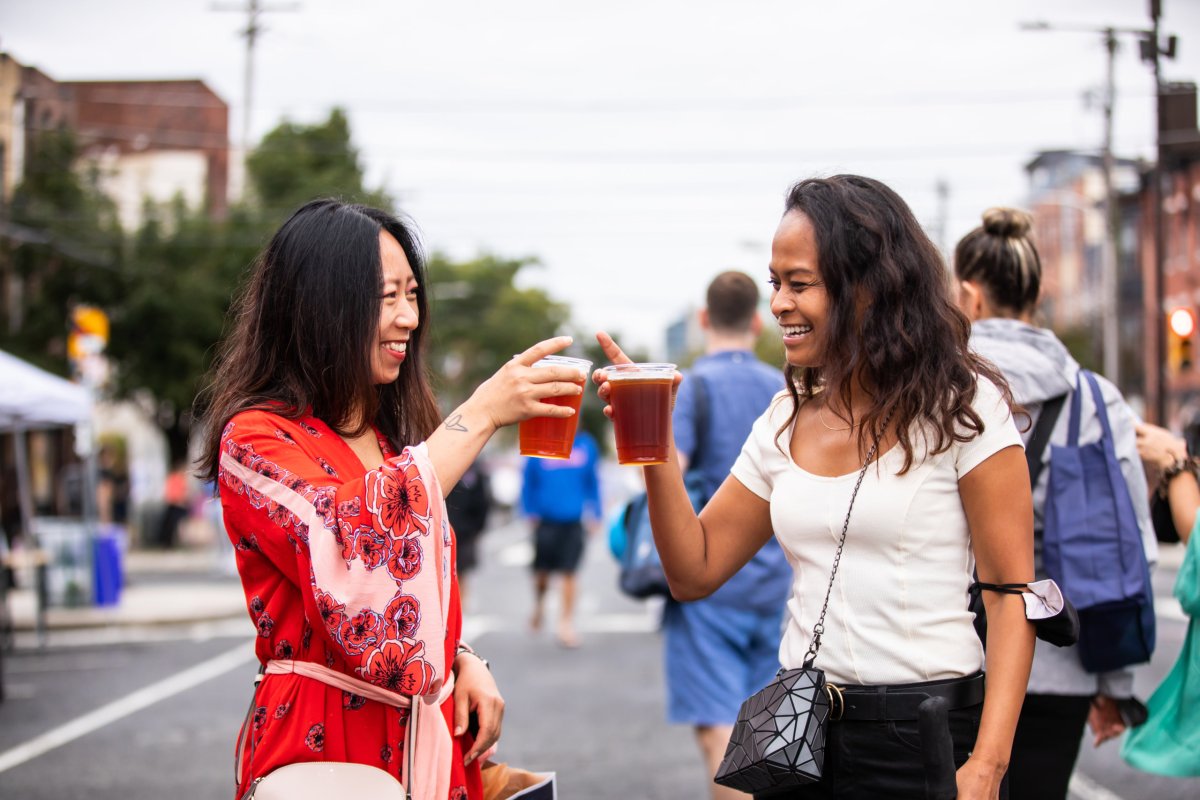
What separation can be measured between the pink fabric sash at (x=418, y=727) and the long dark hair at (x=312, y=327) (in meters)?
0.47

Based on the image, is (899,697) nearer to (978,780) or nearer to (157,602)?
(978,780)

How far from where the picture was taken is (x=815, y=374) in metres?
2.87

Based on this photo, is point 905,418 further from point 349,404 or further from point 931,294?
point 349,404

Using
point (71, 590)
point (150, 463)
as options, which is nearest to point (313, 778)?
point (71, 590)

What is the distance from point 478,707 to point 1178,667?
2.20 m

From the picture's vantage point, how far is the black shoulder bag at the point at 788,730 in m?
2.44

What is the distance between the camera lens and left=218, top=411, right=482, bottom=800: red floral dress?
229cm

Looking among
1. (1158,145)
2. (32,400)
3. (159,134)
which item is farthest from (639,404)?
(159,134)

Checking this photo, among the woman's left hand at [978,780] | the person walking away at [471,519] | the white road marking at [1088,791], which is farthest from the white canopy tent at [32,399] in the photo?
the woman's left hand at [978,780]

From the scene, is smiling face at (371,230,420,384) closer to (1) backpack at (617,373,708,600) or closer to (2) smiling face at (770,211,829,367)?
(2) smiling face at (770,211,829,367)

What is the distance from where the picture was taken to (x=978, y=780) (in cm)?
241

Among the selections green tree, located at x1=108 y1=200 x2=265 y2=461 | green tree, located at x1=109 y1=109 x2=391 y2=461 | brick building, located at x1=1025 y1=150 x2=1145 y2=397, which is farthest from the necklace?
brick building, located at x1=1025 y1=150 x2=1145 y2=397

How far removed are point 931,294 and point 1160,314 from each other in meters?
21.7

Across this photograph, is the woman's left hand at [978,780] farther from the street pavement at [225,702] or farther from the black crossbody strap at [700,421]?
the street pavement at [225,702]
